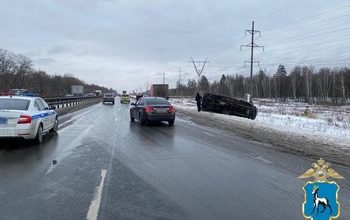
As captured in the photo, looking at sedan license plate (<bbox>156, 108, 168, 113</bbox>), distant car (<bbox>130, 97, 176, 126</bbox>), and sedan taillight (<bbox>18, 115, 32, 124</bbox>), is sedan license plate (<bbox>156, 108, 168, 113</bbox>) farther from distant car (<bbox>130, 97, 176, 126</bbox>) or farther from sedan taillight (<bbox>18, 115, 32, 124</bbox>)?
sedan taillight (<bbox>18, 115, 32, 124</bbox>)

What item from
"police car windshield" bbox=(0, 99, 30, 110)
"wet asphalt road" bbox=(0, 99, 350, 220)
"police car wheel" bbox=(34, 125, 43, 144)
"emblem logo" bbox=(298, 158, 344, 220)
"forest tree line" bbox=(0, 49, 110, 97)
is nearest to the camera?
"emblem logo" bbox=(298, 158, 344, 220)

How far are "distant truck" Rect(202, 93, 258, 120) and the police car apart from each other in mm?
22120

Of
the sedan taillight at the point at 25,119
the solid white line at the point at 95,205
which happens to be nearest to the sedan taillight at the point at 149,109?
the sedan taillight at the point at 25,119

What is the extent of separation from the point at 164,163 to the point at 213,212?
462cm

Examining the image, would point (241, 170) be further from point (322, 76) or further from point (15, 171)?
point (322, 76)

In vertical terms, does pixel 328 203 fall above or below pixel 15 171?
above

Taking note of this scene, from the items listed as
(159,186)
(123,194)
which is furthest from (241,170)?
(123,194)

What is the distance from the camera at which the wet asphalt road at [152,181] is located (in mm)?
6594

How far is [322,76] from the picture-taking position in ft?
483

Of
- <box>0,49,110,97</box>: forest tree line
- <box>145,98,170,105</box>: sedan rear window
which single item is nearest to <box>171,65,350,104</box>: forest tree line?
<box>0,49,110,97</box>: forest tree line

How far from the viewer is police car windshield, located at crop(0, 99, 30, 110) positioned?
14359mm

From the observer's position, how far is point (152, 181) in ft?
28.7

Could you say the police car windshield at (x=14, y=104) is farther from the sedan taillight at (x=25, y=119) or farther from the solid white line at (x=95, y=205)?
the solid white line at (x=95, y=205)

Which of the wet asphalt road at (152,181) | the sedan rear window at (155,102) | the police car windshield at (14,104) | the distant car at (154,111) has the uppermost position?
the police car windshield at (14,104)
